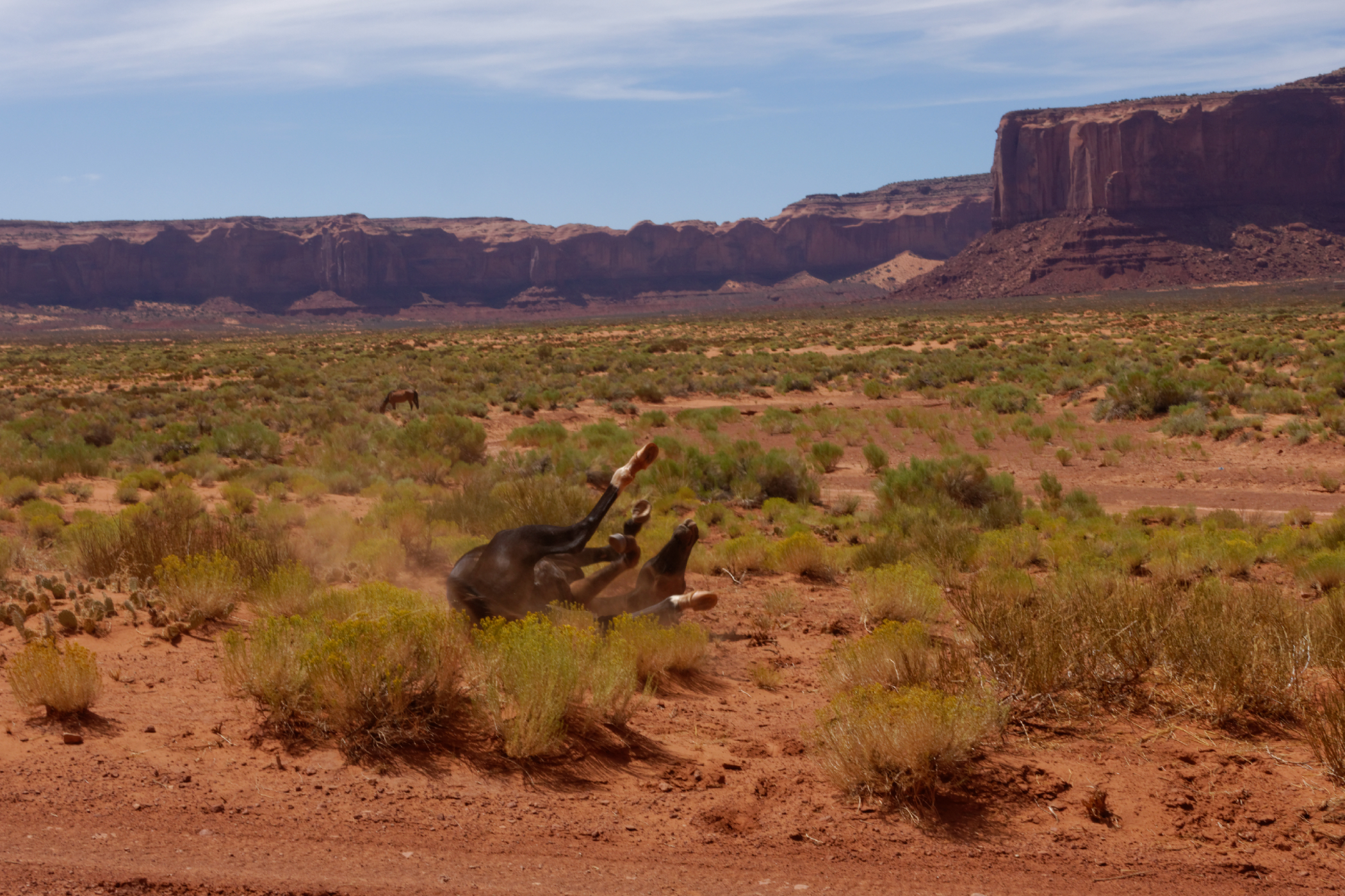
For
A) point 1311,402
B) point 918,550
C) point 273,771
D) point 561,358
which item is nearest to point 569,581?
point 273,771

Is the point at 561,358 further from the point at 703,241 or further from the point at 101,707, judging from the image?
the point at 703,241

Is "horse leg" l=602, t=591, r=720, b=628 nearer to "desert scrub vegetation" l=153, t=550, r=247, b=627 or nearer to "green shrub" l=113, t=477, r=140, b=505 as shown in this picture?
"desert scrub vegetation" l=153, t=550, r=247, b=627

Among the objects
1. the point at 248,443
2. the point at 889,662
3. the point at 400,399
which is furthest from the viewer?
the point at 400,399

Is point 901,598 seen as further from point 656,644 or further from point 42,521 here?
point 42,521

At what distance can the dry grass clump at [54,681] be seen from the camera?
14.1 feet

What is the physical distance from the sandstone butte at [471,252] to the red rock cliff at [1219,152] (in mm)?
40852

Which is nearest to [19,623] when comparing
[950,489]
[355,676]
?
[355,676]

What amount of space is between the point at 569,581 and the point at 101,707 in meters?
2.55

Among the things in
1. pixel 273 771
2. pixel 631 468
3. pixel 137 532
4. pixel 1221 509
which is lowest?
pixel 1221 509

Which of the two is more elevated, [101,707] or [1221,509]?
[101,707]

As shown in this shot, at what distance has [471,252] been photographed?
174750 millimetres

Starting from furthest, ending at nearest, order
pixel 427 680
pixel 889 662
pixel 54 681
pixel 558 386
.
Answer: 1. pixel 558 386
2. pixel 889 662
3. pixel 427 680
4. pixel 54 681

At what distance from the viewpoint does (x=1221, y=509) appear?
12.4 metres

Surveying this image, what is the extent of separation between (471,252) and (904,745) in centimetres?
17883
